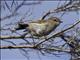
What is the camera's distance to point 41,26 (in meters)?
8.29

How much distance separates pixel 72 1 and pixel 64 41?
1.28 metres

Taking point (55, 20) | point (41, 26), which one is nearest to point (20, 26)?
point (41, 26)

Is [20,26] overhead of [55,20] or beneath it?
beneath

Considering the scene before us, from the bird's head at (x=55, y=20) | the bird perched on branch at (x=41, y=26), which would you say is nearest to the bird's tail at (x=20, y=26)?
the bird perched on branch at (x=41, y=26)

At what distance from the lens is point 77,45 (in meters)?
8.12

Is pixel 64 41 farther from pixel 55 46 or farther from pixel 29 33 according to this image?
pixel 29 33

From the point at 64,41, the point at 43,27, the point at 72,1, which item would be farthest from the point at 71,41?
the point at 72,1

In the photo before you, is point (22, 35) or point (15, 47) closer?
point (15, 47)

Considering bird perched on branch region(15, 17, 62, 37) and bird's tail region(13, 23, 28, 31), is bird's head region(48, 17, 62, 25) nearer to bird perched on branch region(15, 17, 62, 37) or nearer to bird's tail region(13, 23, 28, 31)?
bird perched on branch region(15, 17, 62, 37)

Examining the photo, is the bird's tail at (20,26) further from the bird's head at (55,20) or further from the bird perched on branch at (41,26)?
the bird's head at (55,20)

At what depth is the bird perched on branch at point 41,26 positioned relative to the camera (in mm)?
8266

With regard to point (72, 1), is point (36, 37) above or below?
below

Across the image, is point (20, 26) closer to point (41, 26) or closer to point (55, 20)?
point (41, 26)

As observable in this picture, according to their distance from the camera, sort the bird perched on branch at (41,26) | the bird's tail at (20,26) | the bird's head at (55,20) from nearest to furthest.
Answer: the bird perched on branch at (41,26) → the bird's tail at (20,26) → the bird's head at (55,20)
